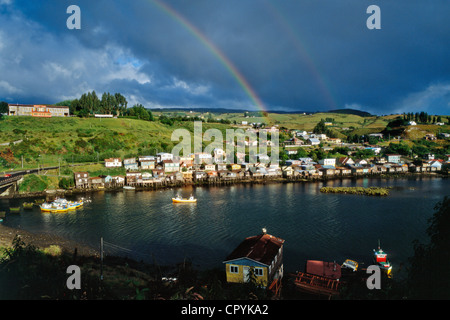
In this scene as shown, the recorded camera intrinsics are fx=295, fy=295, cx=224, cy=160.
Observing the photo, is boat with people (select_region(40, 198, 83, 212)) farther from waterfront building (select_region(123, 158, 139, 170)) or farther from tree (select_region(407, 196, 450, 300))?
tree (select_region(407, 196, 450, 300))

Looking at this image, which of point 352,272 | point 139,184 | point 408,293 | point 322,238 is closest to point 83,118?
point 139,184

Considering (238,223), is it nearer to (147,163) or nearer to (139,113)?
(147,163)

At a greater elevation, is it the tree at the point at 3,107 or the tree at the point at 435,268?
the tree at the point at 3,107

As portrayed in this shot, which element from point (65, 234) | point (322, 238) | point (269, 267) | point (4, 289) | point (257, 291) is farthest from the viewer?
point (65, 234)

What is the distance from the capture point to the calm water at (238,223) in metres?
16.9

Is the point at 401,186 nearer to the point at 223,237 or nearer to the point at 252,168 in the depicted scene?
the point at 252,168

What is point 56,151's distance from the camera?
44375 millimetres

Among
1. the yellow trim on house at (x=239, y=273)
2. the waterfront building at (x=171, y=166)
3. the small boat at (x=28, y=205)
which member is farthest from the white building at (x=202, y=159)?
the yellow trim on house at (x=239, y=273)

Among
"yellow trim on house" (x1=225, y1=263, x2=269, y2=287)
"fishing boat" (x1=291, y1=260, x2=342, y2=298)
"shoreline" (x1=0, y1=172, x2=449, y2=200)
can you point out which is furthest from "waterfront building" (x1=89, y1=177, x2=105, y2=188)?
"fishing boat" (x1=291, y1=260, x2=342, y2=298)

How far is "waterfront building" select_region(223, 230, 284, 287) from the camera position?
11218 millimetres

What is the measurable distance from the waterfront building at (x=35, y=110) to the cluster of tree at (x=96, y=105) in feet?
10.0

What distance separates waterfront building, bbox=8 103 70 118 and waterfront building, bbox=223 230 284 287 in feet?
206

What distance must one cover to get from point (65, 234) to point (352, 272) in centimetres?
1808

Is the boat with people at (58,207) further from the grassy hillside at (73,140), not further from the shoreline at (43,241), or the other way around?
the grassy hillside at (73,140)
